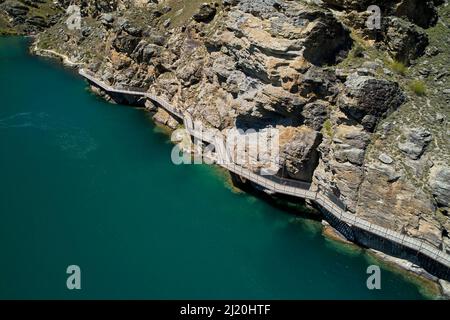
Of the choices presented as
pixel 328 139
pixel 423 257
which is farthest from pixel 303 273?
pixel 328 139

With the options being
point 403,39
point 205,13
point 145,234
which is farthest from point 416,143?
point 205,13

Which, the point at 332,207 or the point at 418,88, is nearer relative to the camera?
the point at 332,207

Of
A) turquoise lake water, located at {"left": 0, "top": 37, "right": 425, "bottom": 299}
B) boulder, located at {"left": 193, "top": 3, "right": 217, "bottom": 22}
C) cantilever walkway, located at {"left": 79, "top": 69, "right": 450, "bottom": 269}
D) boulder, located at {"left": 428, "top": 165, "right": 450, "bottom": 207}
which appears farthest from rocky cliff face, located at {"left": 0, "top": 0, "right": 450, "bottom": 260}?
boulder, located at {"left": 193, "top": 3, "right": 217, "bottom": 22}

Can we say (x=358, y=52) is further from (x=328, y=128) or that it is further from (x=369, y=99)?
(x=328, y=128)

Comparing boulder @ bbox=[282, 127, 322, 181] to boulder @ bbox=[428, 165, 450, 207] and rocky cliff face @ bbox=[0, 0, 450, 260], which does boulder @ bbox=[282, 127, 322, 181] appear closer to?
rocky cliff face @ bbox=[0, 0, 450, 260]

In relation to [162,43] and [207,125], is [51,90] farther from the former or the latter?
[207,125]
